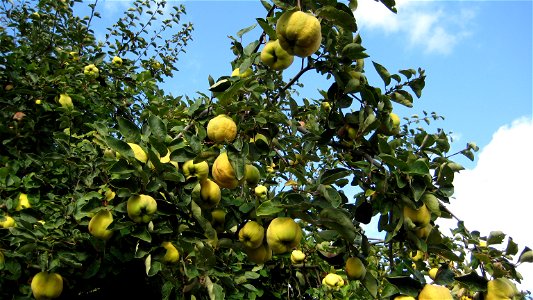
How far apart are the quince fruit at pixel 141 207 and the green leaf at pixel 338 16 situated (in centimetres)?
105

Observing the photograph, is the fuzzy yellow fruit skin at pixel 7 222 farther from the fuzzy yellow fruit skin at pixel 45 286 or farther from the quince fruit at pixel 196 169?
the quince fruit at pixel 196 169

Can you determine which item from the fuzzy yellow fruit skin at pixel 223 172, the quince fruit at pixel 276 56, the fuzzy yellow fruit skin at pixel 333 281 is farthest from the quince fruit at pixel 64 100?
the fuzzy yellow fruit skin at pixel 333 281

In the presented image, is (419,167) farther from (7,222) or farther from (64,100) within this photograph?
(64,100)

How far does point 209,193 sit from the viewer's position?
2006 mm

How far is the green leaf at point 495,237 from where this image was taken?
5.93 feet

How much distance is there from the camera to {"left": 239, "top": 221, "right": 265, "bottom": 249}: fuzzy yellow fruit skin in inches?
75.6

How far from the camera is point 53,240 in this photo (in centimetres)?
248

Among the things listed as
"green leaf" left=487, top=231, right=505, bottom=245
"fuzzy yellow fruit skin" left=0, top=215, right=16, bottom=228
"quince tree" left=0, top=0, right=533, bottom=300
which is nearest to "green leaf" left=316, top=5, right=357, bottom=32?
"quince tree" left=0, top=0, right=533, bottom=300

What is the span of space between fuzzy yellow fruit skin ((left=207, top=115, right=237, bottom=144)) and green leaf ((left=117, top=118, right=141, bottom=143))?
358 mm

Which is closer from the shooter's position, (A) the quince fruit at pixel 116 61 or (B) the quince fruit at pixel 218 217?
(B) the quince fruit at pixel 218 217

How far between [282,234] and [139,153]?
2.37 ft

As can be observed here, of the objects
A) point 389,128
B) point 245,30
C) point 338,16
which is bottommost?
point 389,128

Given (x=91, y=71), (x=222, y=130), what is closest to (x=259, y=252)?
(x=222, y=130)

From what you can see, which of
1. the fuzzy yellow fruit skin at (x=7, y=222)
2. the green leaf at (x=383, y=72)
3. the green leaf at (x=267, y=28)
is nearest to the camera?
the green leaf at (x=267, y=28)
